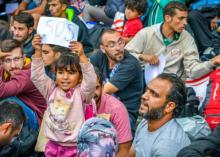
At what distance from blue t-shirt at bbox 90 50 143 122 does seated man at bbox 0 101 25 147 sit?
1696mm

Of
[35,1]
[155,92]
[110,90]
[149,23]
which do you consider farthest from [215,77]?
[35,1]

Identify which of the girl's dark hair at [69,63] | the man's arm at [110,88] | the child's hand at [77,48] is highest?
the child's hand at [77,48]

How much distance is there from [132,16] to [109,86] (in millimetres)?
2122

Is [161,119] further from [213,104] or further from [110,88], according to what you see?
[110,88]

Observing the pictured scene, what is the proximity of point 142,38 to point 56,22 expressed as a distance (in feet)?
4.74

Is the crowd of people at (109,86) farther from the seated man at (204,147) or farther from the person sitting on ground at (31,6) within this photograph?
the person sitting on ground at (31,6)

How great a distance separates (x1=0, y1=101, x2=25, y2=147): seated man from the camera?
459 centimetres

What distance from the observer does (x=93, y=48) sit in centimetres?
829

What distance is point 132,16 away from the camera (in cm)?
821

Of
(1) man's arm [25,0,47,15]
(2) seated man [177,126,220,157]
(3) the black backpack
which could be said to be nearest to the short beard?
(2) seated man [177,126,220,157]

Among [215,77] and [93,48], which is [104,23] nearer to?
[93,48]

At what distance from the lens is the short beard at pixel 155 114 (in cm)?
469

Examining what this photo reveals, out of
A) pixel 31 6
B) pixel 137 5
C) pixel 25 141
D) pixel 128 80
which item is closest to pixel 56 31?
pixel 128 80

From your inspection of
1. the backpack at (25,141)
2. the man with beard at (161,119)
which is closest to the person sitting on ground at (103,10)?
the backpack at (25,141)
